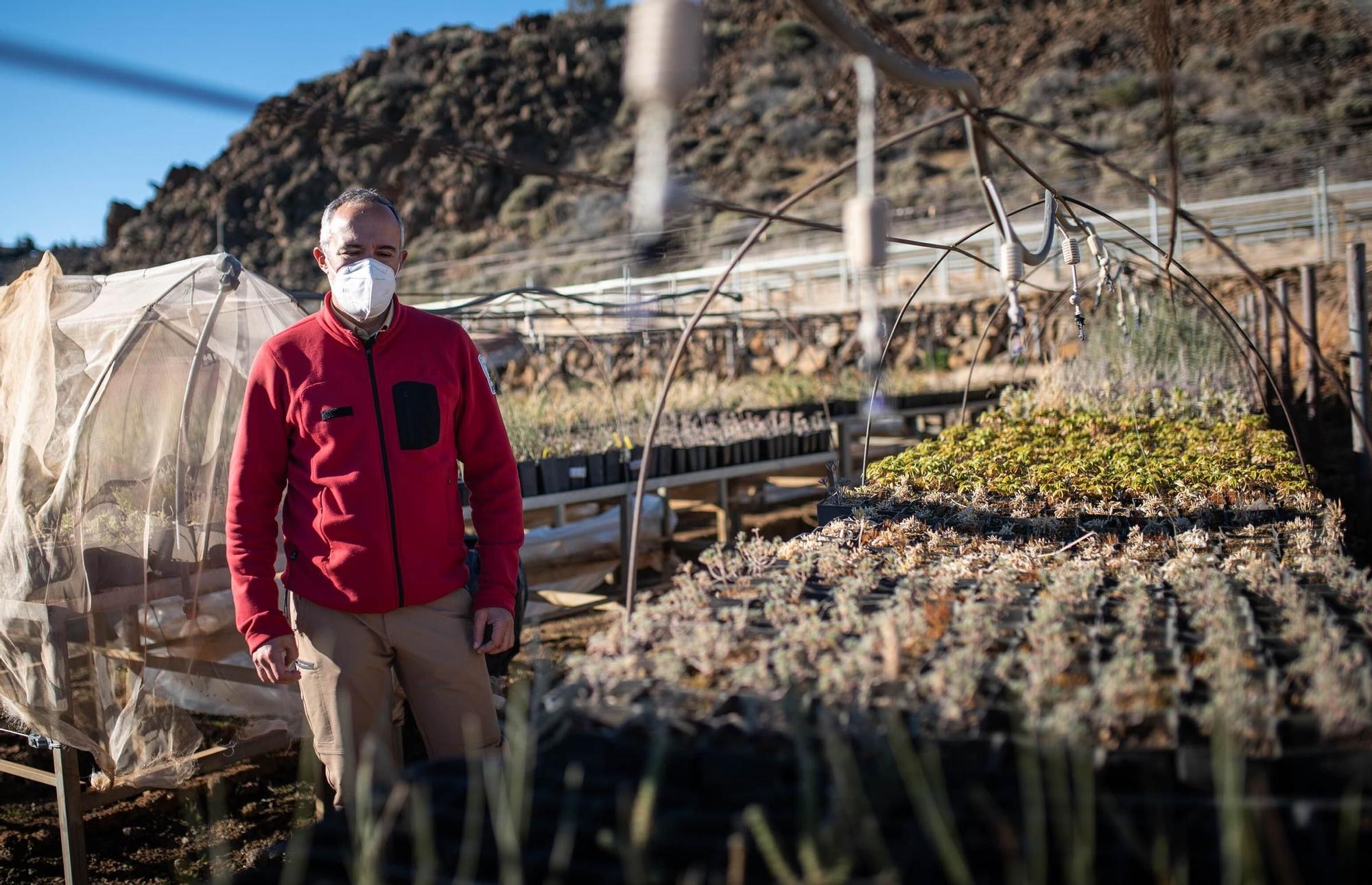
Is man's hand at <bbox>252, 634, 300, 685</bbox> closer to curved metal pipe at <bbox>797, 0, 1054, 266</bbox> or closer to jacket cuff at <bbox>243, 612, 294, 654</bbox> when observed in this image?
jacket cuff at <bbox>243, 612, 294, 654</bbox>

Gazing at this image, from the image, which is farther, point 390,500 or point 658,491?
point 658,491

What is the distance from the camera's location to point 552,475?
489 cm

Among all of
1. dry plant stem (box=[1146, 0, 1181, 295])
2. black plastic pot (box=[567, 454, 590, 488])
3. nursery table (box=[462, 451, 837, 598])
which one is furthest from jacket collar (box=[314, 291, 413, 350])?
black plastic pot (box=[567, 454, 590, 488])

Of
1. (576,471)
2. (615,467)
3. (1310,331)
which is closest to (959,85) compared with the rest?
(576,471)

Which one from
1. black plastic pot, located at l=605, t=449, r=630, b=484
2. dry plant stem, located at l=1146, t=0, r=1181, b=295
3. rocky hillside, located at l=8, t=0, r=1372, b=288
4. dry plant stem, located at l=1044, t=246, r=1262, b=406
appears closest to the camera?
dry plant stem, located at l=1146, t=0, r=1181, b=295

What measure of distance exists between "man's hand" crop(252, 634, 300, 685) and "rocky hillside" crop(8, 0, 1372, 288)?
55.6 feet

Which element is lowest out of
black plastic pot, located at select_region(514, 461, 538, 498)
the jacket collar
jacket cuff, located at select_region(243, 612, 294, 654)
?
jacket cuff, located at select_region(243, 612, 294, 654)

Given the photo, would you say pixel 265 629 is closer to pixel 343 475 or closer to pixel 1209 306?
pixel 343 475

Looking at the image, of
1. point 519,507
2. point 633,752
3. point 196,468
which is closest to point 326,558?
point 519,507

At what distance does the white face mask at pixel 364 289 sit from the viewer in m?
1.96

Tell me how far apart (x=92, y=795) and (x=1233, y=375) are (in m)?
6.44

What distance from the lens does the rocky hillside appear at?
22281mm

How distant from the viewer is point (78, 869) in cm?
258

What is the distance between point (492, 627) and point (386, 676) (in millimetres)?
233
